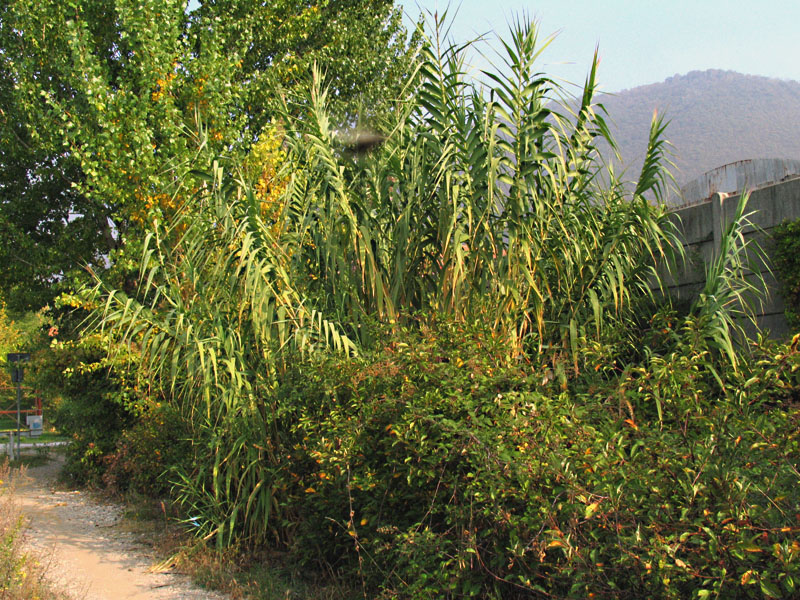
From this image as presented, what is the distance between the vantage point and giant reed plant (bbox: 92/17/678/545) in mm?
5395

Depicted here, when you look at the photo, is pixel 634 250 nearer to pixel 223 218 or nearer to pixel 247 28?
pixel 223 218

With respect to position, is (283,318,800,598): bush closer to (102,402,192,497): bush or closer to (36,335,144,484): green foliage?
Answer: (102,402,192,497): bush

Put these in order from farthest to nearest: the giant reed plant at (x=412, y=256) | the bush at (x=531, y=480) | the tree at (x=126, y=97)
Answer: the tree at (x=126, y=97) < the giant reed plant at (x=412, y=256) < the bush at (x=531, y=480)

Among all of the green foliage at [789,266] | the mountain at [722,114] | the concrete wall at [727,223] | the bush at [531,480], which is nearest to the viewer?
the bush at [531,480]

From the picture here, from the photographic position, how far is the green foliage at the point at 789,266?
5.75 metres

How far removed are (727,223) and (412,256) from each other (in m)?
2.98

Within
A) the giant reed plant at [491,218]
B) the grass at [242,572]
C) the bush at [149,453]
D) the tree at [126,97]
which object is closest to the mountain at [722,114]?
the tree at [126,97]

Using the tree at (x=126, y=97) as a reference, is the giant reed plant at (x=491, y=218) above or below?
below

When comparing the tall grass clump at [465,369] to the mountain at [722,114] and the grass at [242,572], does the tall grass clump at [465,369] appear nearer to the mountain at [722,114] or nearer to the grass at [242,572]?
the grass at [242,572]

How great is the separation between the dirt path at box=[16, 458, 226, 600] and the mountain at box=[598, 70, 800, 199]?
97.9 m

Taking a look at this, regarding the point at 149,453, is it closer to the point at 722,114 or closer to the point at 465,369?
the point at 465,369

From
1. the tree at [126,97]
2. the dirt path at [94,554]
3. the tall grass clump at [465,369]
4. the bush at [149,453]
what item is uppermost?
the tree at [126,97]

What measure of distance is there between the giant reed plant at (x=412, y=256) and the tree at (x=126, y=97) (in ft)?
7.34

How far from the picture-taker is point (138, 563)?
5836 mm
